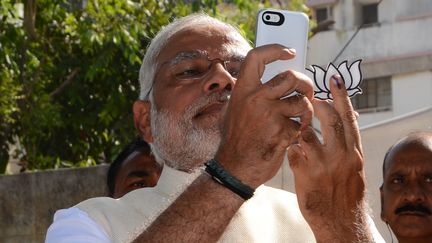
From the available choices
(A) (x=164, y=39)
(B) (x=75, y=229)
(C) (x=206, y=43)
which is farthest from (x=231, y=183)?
(A) (x=164, y=39)

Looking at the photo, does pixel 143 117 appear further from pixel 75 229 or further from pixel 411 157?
pixel 411 157

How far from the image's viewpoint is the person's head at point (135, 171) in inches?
167

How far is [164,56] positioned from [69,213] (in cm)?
55

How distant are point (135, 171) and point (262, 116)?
2337 mm

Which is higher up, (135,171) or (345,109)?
(345,109)

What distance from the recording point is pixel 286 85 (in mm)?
1953

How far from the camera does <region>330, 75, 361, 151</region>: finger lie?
6.89 feet

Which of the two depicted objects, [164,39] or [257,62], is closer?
[257,62]

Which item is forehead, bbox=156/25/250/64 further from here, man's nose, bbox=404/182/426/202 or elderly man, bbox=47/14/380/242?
man's nose, bbox=404/182/426/202

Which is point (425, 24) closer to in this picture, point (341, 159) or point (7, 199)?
point (7, 199)

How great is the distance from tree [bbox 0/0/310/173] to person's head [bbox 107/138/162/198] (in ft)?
10.6

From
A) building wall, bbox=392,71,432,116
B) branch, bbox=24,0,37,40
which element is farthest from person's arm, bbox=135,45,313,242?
building wall, bbox=392,71,432,116

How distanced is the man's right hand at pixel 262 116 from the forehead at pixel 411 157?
1.86m

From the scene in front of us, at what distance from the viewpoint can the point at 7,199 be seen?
650cm
